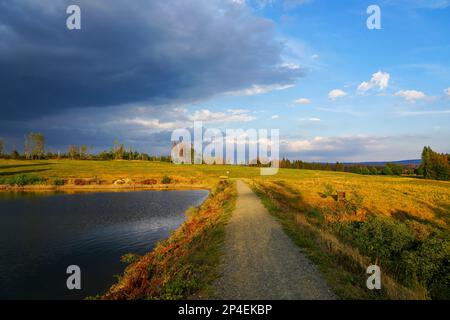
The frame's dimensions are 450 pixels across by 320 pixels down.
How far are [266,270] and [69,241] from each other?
17.2 metres

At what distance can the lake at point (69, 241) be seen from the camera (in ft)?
45.9

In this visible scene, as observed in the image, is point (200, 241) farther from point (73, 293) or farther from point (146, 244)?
point (146, 244)

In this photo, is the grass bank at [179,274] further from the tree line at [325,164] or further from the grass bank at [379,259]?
the tree line at [325,164]

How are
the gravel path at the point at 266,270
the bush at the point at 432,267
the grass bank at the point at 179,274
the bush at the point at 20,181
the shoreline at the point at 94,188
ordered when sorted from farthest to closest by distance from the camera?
1. the bush at the point at 20,181
2. the shoreline at the point at 94,188
3. the bush at the point at 432,267
4. the grass bank at the point at 179,274
5. the gravel path at the point at 266,270

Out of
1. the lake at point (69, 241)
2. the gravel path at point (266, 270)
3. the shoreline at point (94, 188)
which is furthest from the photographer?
the shoreline at point (94, 188)

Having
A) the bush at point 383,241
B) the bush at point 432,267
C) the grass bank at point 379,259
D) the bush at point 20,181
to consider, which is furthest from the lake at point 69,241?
the bush at point 20,181

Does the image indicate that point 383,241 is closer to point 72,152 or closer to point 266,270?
point 266,270

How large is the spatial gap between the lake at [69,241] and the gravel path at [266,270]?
681 cm

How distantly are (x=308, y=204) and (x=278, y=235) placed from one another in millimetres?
27038

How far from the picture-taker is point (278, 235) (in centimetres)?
1482

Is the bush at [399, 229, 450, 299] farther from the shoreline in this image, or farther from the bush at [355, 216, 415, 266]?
the shoreline

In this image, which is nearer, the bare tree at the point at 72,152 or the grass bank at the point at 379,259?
the grass bank at the point at 379,259

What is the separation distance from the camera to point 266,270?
9.79m

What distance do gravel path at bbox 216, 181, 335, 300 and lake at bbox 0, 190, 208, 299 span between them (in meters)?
6.81
